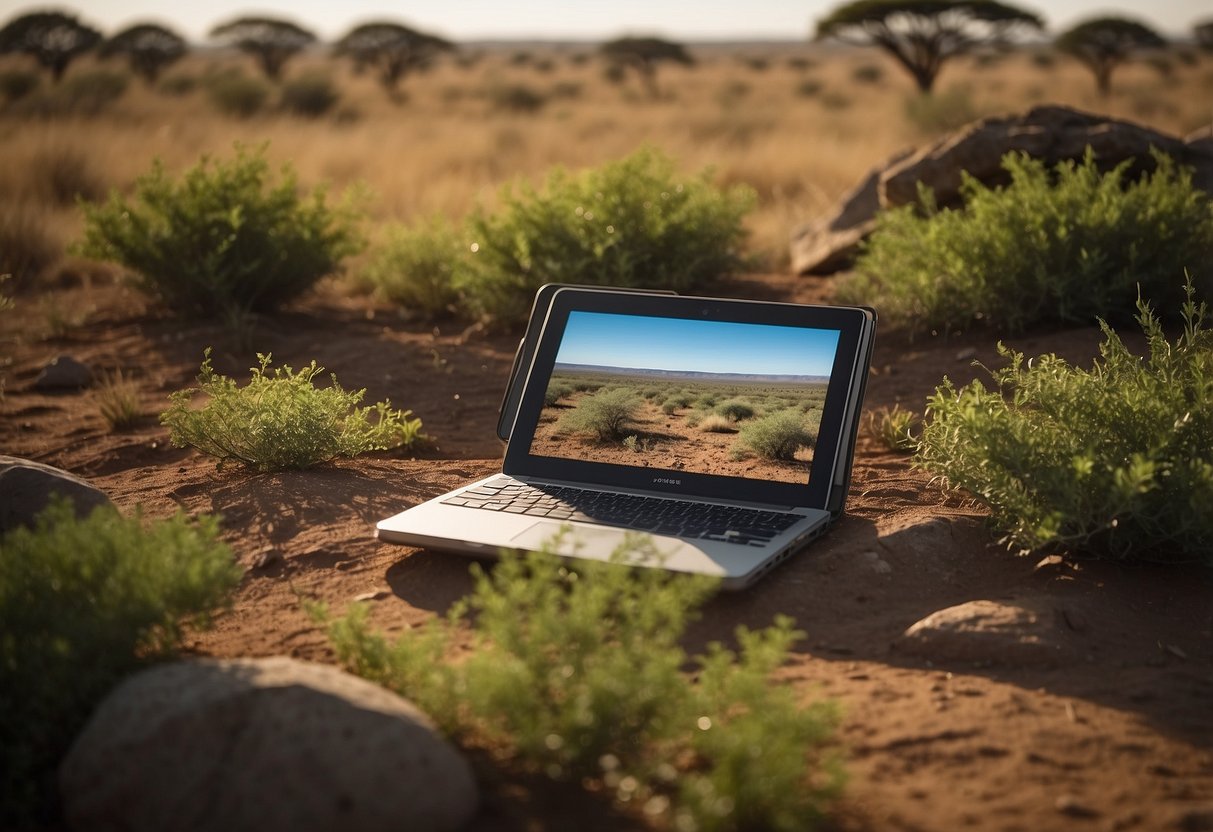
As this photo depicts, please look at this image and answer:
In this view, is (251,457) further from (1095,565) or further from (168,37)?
(168,37)

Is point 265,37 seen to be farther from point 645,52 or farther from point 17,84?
point 17,84

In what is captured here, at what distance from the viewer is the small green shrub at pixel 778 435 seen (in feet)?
11.1

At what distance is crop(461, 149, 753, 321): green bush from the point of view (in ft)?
23.2

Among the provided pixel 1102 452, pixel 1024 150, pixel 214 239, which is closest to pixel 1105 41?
pixel 1024 150

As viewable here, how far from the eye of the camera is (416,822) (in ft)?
6.64

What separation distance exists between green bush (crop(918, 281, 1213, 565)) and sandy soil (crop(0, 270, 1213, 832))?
150 millimetres

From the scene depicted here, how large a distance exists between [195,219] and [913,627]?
19.7ft

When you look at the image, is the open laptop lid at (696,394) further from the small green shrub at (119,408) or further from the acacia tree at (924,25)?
the acacia tree at (924,25)

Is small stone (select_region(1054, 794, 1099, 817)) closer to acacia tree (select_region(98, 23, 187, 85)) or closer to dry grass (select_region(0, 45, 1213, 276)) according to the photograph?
dry grass (select_region(0, 45, 1213, 276))

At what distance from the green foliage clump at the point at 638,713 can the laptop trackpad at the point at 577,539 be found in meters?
0.55

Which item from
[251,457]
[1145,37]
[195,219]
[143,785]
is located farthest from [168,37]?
[143,785]

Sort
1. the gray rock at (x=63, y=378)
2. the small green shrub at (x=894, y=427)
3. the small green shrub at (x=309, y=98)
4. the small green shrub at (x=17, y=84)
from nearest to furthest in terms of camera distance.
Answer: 1. the small green shrub at (x=894, y=427)
2. the gray rock at (x=63, y=378)
3. the small green shrub at (x=17, y=84)
4. the small green shrub at (x=309, y=98)

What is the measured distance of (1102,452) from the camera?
3.40m

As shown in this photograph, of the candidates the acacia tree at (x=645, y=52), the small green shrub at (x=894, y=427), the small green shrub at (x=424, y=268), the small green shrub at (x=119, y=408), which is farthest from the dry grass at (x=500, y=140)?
the acacia tree at (x=645, y=52)
